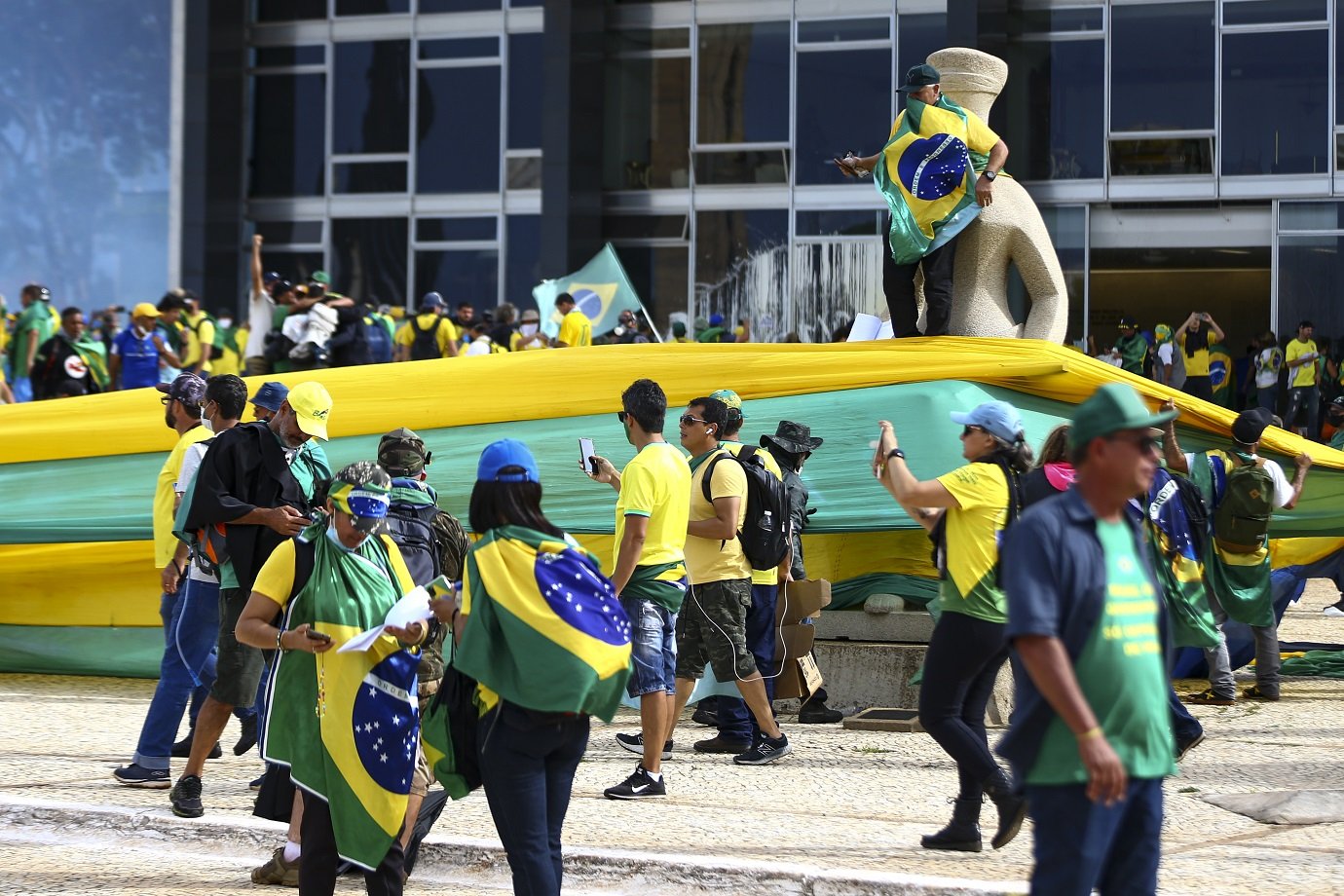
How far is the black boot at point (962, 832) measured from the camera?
624cm

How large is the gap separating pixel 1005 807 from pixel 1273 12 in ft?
66.2

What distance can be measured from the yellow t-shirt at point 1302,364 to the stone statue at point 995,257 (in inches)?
473

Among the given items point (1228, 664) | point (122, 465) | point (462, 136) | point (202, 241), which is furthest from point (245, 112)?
point (1228, 664)

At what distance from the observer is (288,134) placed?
28656 millimetres

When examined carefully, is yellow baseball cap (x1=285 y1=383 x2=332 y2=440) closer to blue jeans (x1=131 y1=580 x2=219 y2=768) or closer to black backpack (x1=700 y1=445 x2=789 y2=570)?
blue jeans (x1=131 y1=580 x2=219 y2=768)

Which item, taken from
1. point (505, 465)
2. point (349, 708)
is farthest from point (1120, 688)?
point (349, 708)

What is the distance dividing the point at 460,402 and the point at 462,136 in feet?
58.6

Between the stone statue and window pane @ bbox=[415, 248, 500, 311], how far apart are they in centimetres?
1728

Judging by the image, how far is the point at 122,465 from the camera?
422 inches

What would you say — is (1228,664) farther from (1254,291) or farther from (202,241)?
(202,241)

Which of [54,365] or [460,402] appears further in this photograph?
[54,365]

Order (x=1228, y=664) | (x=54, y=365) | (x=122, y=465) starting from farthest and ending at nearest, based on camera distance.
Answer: (x=54, y=365) < (x=122, y=465) < (x=1228, y=664)

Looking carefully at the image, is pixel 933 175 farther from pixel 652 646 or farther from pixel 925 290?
pixel 652 646

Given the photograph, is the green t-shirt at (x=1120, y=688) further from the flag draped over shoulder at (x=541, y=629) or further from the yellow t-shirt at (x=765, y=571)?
the yellow t-shirt at (x=765, y=571)
